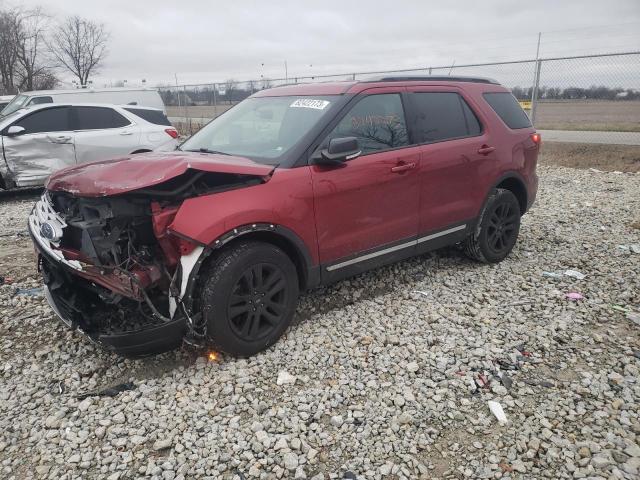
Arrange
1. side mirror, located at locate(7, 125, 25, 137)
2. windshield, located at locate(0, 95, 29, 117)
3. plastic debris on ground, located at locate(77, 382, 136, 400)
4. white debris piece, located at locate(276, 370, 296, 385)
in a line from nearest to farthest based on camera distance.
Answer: plastic debris on ground, located at locate(77, 382, 136, 400) → white debris piece, located at locate(276, 370, 296, 385) → side mirror, located at locate(7, 125, 25, 137) → windshield, located at locate(0, 95, 29, 117)

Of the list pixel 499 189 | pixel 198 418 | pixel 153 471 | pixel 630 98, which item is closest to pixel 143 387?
pixel 198 418

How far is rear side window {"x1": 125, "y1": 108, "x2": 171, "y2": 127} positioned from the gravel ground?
5468 millimetres

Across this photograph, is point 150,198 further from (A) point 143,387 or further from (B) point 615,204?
(B) point 615,204

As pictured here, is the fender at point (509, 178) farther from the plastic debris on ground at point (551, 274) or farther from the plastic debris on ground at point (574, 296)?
the plastic debris on ground at point (574, 296)

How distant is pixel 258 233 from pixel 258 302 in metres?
0.48

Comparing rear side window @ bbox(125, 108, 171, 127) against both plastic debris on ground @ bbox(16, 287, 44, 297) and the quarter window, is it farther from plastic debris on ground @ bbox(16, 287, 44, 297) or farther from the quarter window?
plastic debris on ground @ bbox(16, 287, 44, 297)

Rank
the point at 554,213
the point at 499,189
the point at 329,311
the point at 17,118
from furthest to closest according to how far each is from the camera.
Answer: the point at 17,118, the point at 554,213, the point at 499,189, the point at 329,311

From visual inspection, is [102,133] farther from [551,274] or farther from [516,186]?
[551,274]

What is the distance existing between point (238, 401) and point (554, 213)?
5.91 metres

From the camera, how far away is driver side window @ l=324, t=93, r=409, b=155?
371cm

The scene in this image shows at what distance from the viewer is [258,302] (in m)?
3.29

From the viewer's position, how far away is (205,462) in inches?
98.4

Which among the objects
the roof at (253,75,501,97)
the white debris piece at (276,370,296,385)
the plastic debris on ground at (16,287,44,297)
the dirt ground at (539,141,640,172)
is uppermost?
the roof at (253,75,501,97)

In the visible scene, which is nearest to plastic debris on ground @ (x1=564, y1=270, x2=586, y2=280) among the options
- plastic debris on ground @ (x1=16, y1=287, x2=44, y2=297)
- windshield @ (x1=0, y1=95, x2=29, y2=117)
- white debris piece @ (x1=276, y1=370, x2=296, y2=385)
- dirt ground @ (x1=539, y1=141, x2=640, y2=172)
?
white debris piece @ (x1=276, y1=370, x2=296, y2=385)
